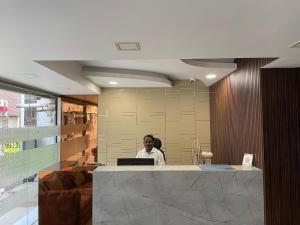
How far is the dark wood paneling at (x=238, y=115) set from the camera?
3254 millimetres

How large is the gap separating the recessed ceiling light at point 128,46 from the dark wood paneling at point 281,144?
1.80 meters

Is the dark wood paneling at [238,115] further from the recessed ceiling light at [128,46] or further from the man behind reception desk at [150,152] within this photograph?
the recessed ceiling light at [128,46]

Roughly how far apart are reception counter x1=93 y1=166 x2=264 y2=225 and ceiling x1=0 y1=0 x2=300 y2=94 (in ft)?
4.15

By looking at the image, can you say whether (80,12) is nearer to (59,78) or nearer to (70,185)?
(59,78)

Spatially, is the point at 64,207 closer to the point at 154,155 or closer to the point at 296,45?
the point at 154,155

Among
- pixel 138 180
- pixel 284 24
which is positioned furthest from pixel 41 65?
pixel 284 24

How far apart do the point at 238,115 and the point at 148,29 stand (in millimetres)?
2592

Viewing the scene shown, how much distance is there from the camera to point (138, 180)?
8.98 feet

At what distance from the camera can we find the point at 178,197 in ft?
8.93

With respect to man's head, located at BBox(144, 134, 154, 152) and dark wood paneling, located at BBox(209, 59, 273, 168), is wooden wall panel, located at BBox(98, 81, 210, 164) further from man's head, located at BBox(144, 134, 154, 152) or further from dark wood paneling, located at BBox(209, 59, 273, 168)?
man's head, located at BBox(144, 134, 154, 152)

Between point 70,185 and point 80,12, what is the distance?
313cm

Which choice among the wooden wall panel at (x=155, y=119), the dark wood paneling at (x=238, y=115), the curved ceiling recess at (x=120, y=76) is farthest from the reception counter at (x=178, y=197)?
the wooden wall panel at (x=155, y=119)

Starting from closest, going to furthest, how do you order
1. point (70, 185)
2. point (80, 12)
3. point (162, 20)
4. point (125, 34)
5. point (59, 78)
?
point (80, 12), point (162, 20), point (125, 34), point (59, 78), point (70, 185)

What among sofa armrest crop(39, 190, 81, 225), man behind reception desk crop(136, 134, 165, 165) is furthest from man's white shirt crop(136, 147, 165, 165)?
sofa armrest crop(39, 190, 81, 225)
